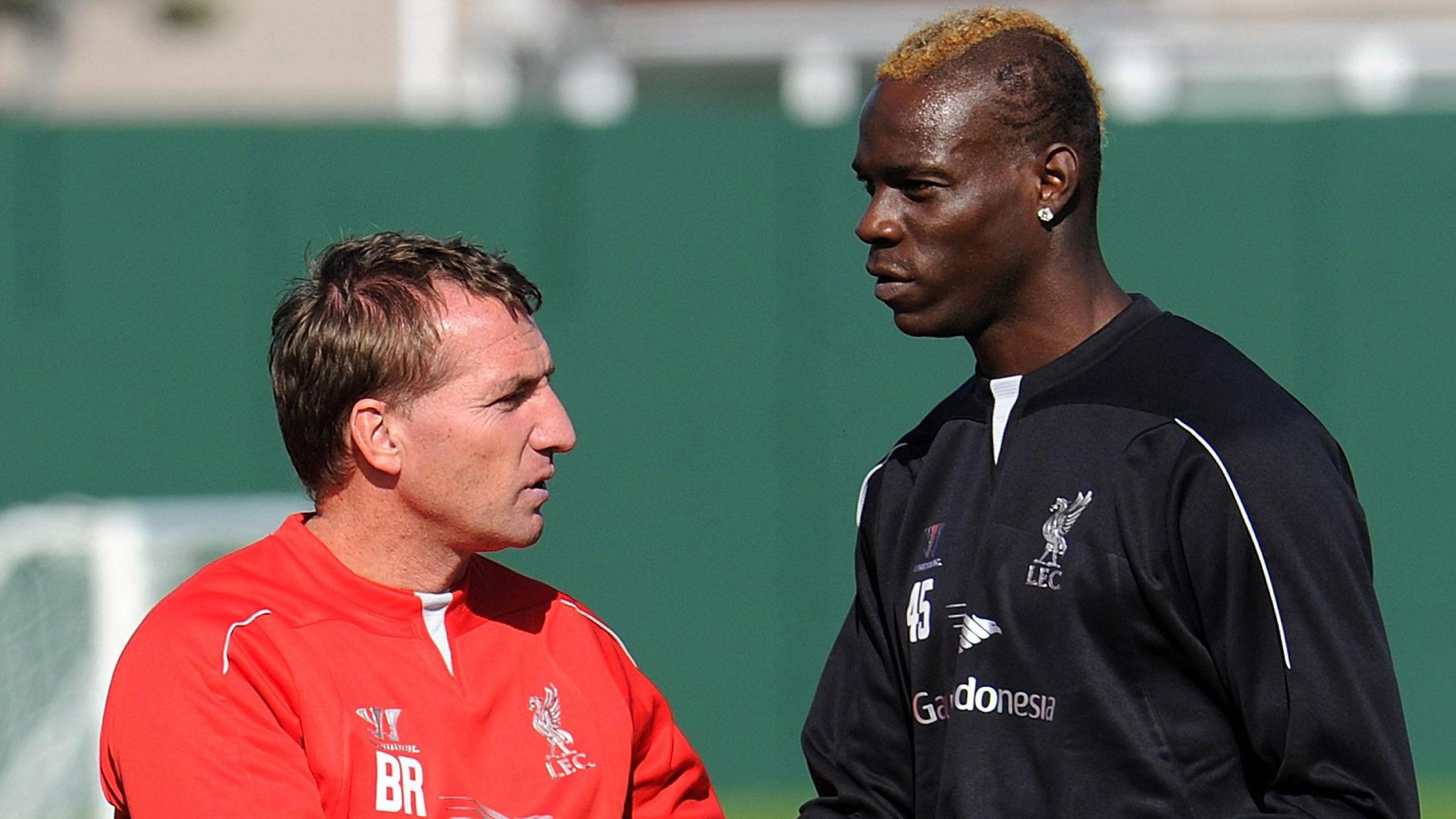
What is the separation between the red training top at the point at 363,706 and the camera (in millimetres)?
2617

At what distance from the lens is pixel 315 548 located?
290 cm

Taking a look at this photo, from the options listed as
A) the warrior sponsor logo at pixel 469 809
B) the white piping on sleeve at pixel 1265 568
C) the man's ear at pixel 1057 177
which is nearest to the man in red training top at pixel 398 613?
the warrior sponsor logo at pixel 469 809

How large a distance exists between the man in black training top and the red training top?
0.41 meters

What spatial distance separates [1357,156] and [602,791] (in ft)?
19.5

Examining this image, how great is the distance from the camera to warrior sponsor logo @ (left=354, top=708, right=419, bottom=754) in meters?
2.73

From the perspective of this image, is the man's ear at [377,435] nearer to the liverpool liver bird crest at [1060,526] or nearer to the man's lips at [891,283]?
the man's lips at [891,283]

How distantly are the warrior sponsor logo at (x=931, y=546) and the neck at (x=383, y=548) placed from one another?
2.30ft

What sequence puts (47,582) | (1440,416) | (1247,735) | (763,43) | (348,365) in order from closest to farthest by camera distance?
1. (1247,735)
2. (348,365)
3. (47,582)
4. (1440,416)
5. (763,43)

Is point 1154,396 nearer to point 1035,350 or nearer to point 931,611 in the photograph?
point 1035,350

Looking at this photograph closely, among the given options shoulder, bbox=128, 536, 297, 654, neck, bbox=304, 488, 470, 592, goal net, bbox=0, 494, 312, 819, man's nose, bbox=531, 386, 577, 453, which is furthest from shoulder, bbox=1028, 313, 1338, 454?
goal net, bbox=0, 494, 312, 819

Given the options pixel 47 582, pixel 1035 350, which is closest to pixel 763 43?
pixel 47 582

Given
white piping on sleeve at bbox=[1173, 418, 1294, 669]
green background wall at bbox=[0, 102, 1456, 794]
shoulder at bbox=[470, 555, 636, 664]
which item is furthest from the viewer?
green background wall at bbox=[0, 102, 1456, 794]

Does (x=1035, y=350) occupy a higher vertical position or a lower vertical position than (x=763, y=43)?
lower

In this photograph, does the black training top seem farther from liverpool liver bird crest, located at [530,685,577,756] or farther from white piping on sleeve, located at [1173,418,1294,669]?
liverpool liver bird crest, located at [530,685,577,756]
